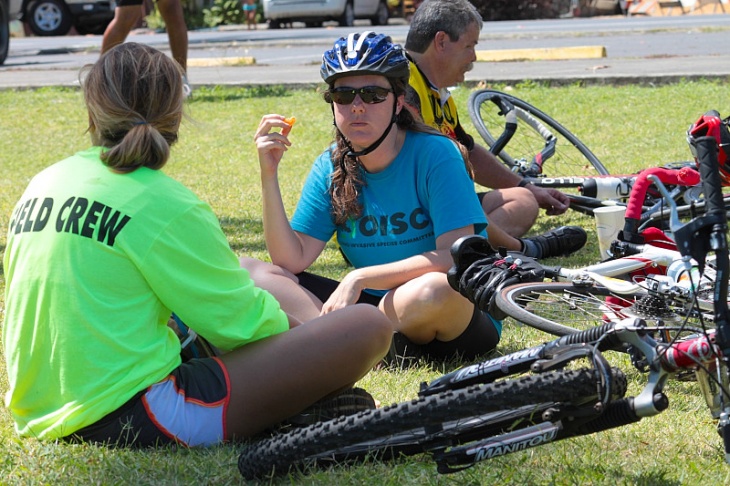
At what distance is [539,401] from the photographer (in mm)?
2506

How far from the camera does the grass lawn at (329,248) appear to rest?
9.37 ft

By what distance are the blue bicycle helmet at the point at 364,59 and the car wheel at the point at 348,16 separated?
2047 cm

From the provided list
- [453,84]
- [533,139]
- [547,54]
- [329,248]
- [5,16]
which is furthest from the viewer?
[5,16]

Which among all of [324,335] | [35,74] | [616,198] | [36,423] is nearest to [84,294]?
[36,423]

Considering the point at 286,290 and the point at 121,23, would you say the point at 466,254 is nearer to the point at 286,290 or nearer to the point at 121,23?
the point at 286,290

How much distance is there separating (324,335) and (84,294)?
2.22 feet

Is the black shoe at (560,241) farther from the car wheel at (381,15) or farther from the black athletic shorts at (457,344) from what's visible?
the car wheel at (381,15)

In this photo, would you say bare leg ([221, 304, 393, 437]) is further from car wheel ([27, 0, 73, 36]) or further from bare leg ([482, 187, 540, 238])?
car wheel ([27, 0, 73, 36])

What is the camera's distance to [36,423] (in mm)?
2973

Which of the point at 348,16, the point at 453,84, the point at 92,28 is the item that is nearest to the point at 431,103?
the point at 453,84

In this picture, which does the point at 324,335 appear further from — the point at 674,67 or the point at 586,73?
the point at 674,67

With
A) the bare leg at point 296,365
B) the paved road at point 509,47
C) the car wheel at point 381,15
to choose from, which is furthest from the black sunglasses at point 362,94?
the car wheel at point 381,15

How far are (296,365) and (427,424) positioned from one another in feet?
1.80

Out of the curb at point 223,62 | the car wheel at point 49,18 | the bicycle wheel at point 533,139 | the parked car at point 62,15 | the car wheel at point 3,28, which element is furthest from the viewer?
the car wheel at point 49,18
